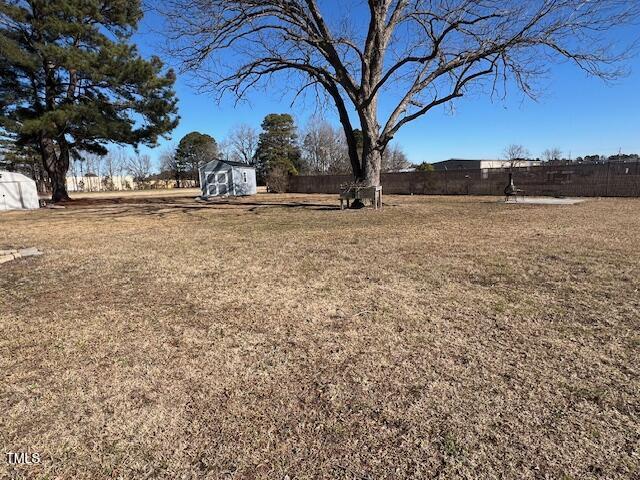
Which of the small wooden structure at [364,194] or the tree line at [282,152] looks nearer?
the small wooden structure at [364,194]

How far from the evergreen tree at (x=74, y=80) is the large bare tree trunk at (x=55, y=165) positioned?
45mm

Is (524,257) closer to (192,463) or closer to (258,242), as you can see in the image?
(258,242)

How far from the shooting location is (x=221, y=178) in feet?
82.6

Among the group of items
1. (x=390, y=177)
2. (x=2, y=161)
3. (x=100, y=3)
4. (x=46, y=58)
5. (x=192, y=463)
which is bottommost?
(x=192, y=463)

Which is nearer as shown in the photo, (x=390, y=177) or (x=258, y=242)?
(x=258, y=242)

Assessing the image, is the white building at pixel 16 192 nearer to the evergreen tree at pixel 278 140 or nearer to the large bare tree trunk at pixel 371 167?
the large bare tree trunk at pixel 371 167

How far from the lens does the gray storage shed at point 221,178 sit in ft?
81.8

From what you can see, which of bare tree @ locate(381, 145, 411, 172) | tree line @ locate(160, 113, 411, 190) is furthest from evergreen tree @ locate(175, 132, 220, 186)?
bare tree @ locate(381, 145, 411, 172)

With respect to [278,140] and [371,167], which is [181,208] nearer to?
[371,167]

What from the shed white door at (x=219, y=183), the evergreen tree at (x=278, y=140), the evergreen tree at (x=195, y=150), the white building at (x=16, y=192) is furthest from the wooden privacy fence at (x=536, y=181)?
the evergreen tree at (x=195, y=150)

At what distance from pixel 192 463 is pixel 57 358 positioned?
5.07ft

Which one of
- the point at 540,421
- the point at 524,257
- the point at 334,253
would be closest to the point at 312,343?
the point at 540,421

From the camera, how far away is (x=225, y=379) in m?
2.15

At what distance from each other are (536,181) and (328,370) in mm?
19849
